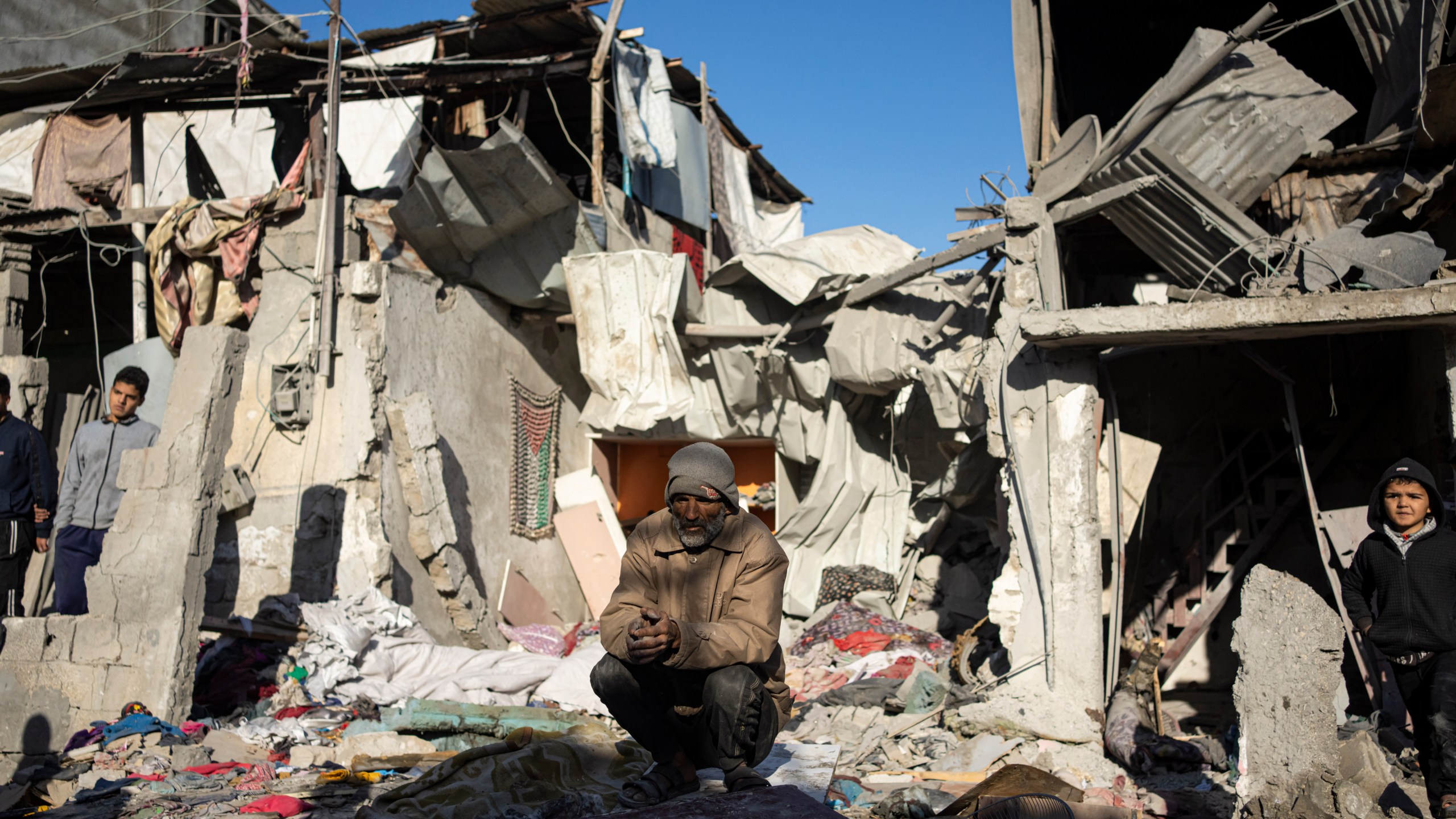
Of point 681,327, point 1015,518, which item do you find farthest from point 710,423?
point 1015,518

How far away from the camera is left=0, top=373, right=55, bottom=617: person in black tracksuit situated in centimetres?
575

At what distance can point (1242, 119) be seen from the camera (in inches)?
267

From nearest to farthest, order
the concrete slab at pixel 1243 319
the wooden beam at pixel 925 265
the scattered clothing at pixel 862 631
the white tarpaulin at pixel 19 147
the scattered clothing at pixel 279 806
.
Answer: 1. the scattered clothing at pixel 279 806
2. the concrete slab at pixel 1243 319
3. the wooden beam at pixel 925 265
4. the scattered clothing at pixel 862 631
5. the white tarpaulin at pixel 19 147

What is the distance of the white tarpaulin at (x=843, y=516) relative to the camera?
970 cm

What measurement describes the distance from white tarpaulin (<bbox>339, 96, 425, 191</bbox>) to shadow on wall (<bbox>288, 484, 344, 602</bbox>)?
433 centimetres

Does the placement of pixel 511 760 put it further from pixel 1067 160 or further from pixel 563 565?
pixel 563 565

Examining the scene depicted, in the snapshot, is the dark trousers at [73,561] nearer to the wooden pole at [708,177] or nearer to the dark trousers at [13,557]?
the dark trousers at [13,557]

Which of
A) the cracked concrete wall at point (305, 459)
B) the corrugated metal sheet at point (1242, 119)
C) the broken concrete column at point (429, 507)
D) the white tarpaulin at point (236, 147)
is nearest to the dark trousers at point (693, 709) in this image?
the cracked concrete wall at point (305, 459)

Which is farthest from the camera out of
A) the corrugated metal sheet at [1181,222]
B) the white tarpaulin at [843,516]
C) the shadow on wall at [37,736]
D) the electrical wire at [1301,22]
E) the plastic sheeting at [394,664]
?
the white tarpaulin at [843,516]

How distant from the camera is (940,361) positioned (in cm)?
845

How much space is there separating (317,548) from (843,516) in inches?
185

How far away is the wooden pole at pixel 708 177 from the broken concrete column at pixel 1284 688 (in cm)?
909

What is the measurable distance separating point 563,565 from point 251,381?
3.63 metres

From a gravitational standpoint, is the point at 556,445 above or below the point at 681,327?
below
